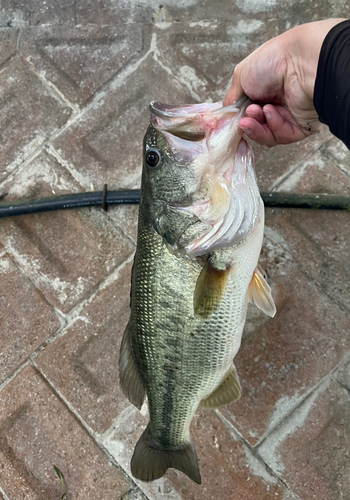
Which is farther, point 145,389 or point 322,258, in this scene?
point 322,258

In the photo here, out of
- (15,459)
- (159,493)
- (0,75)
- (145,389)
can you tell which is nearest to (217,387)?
(145,389)

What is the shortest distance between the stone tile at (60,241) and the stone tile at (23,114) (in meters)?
0.14

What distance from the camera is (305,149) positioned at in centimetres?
267

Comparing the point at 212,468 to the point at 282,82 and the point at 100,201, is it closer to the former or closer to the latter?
the point at 100,201

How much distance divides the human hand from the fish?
0.10m

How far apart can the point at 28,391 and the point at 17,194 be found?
1405 millimetres

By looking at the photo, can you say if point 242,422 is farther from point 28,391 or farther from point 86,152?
point 86,152

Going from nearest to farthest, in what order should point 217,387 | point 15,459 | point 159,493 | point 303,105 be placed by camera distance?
point 303,105 → point 217,387 → point 159,493 → point 15,459

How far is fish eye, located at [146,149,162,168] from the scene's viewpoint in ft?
5.42

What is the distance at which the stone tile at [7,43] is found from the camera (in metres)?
3.08

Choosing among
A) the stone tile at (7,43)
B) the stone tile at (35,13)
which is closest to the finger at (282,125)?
the stone tile at (35,13)

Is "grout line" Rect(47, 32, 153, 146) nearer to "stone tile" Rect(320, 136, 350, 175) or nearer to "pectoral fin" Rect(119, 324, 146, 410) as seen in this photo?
"stone tile" Rect(320, 136, 350, 175)

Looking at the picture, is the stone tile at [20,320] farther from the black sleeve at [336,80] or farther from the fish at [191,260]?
the black sleeve at [336,80]

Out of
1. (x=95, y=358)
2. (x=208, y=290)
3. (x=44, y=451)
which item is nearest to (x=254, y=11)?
(x=208, y=290)
